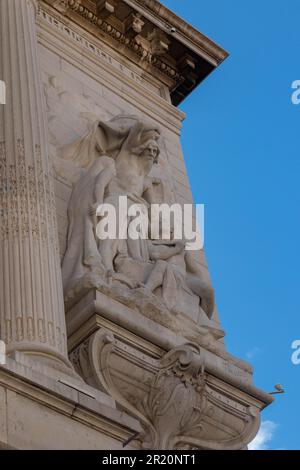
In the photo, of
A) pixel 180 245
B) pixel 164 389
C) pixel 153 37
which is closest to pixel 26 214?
pixel 164 389

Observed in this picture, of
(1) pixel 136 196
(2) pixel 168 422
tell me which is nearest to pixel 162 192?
(1) pixel 136 196

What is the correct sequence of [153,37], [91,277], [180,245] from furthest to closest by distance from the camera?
[153,37] < [180,245] < [91,277]

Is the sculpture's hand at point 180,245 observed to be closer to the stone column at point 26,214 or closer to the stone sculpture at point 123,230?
the stone sculpture at point 123,230

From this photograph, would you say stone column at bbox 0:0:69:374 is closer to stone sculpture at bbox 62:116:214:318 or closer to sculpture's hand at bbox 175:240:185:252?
stone sculpture at bbox 62:116:214:318

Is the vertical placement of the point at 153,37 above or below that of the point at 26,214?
above

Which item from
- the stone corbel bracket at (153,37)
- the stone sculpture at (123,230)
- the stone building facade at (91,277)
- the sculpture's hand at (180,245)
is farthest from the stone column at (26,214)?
the stone corbel bracket at (153,37)

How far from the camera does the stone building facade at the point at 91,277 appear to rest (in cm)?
1029

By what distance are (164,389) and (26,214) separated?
2.38 metres

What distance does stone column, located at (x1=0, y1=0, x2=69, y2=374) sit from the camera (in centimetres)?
1105

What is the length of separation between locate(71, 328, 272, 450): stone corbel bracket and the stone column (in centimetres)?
104

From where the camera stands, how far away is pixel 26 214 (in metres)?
12.3

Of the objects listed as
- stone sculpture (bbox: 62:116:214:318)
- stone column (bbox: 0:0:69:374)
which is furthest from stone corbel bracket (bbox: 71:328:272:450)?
stone column (bbox: 0:0:69:374)

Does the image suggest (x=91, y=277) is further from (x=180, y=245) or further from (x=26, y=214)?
(x=180, y=245)
